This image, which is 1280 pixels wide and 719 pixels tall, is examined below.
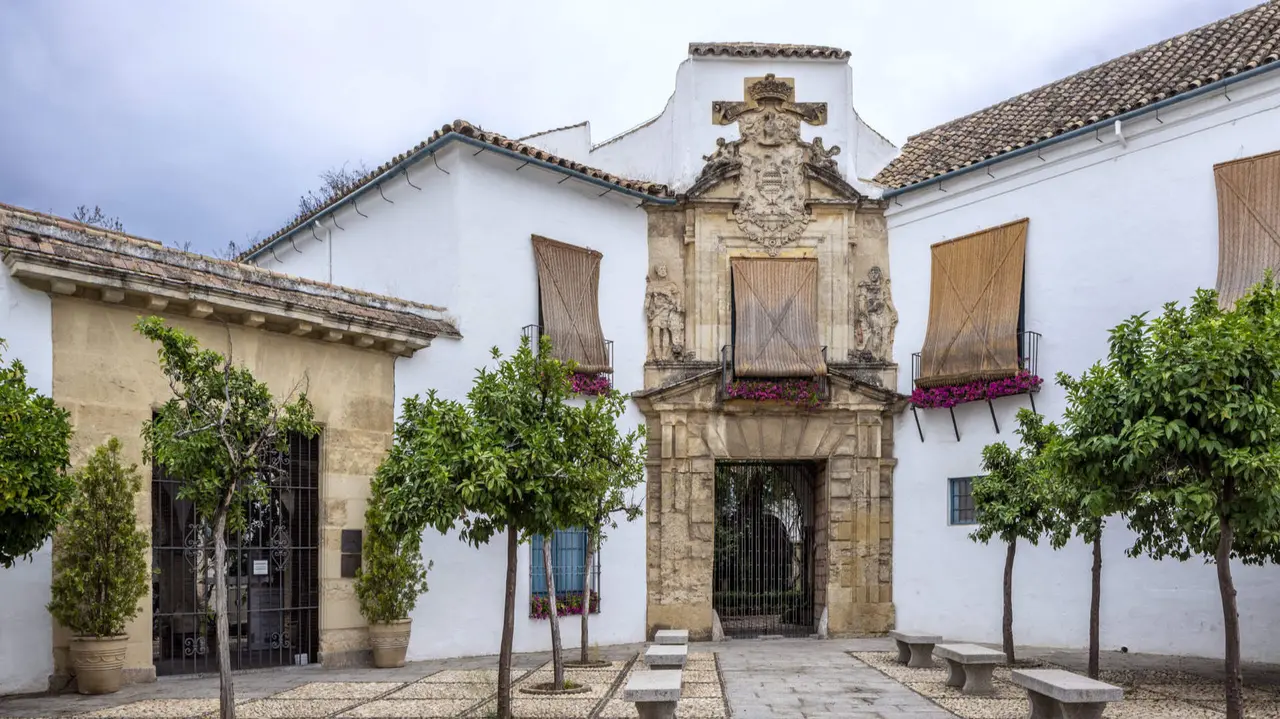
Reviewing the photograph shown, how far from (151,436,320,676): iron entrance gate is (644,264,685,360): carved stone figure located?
511 cm

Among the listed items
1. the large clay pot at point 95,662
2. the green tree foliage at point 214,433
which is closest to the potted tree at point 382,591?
the large clay pot at point 95,662

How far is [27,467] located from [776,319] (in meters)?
9.90

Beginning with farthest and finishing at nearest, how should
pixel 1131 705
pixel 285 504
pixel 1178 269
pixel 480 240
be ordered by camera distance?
pixel 480 240
pixel 1178 269
pixel 285 504
pixel 1131 705

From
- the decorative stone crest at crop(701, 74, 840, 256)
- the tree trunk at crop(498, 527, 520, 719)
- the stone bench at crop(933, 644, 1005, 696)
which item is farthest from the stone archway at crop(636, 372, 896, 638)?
the tree trunk at crop(498, 527, 520, 719)

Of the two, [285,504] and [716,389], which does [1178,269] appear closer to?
[716,389]

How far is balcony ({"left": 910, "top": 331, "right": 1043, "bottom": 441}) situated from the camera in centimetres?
1399

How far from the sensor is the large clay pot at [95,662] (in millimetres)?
9531

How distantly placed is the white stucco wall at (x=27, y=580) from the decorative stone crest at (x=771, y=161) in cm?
898

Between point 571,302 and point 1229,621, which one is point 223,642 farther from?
point 571,302

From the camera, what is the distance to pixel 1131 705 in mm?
9156

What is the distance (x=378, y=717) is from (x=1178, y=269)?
10020mm

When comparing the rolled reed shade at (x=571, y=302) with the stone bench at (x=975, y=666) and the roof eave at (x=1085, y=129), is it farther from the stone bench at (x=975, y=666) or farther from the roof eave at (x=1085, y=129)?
the stone bench at (x=975, y=666)

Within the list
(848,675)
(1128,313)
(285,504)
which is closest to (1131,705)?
(848,675)

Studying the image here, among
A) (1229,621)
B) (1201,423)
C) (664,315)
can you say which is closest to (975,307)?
(664,315)
